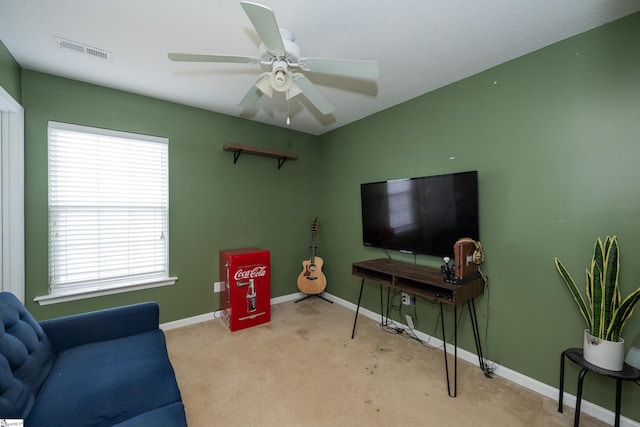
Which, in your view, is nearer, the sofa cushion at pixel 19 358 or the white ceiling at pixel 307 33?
the sofa cushion at pixel 19 358

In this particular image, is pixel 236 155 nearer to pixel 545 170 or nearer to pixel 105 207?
pixel 105 207

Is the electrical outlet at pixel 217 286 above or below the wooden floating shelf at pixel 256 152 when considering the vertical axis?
below

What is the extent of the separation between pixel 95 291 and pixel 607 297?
391 centimetres

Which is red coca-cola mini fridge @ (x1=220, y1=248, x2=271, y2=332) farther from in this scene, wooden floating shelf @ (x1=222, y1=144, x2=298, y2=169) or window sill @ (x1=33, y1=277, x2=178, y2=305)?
wooden floating shelf @ (x1=222, y1=144, x2=298, y2=169)

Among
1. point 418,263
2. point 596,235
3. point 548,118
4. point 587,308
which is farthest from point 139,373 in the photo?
point 548,118

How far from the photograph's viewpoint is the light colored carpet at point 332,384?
165cm

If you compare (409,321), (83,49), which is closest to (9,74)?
(83,49)

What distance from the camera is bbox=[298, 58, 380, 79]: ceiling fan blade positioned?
1.47 m

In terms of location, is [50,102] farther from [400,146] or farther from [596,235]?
[596,235]

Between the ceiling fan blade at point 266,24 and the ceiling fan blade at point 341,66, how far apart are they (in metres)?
0.19

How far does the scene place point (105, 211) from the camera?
2529 mm

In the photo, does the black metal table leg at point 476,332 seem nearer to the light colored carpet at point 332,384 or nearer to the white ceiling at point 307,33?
the light colored carpet at point 332,384

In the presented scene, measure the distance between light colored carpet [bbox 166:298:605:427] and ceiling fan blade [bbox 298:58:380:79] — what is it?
2.15 m

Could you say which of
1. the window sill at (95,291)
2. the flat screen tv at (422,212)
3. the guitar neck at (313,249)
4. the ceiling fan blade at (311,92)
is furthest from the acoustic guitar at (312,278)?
the ceiling fan blade at (311,92)
